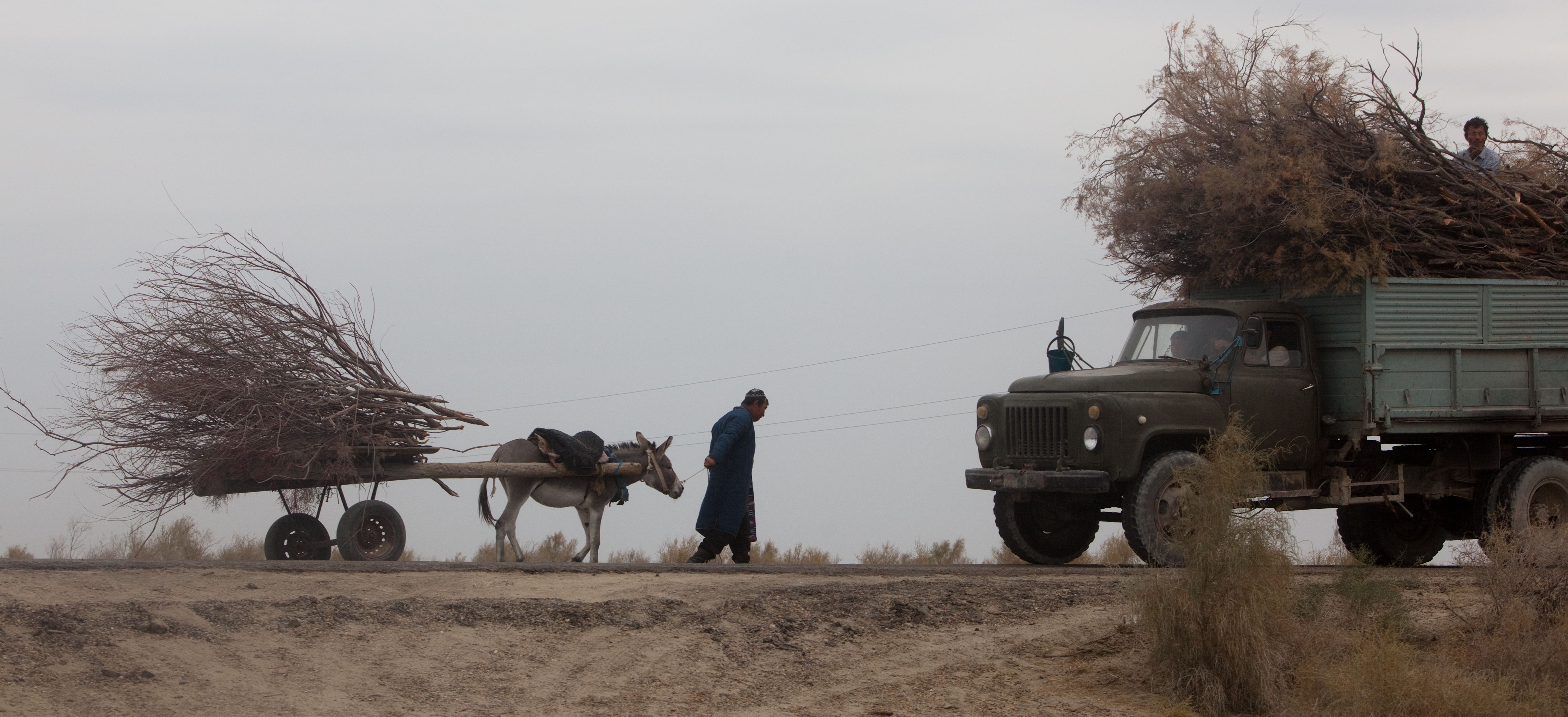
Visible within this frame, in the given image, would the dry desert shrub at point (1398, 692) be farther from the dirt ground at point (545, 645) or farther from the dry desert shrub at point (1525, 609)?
the dirt ground at point (545, 645)

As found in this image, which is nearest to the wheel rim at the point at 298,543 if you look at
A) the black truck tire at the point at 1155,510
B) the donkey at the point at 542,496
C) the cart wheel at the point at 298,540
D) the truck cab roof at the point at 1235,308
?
the cart wheel at the point at 298,540

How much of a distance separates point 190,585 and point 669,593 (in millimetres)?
3089

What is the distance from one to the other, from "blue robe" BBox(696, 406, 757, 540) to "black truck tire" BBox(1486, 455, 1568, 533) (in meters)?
6.76

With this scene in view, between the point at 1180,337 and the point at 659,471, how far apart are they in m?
5.30

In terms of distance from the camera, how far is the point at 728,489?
12242mm

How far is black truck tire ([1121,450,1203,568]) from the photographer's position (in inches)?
429

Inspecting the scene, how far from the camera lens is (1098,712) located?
7.44m

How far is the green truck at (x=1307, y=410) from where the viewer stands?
36.9 feet

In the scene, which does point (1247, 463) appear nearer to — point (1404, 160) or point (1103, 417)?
point (1103, 417)

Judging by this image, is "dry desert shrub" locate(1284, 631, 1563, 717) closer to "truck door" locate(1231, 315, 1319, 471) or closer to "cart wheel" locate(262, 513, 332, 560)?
"truck door" locate(1231, 315, 1319, 471)

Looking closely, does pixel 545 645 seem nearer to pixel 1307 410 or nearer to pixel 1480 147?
pixel 1307 410

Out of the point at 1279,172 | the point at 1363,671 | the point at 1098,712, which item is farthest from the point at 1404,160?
the point at 1098,712

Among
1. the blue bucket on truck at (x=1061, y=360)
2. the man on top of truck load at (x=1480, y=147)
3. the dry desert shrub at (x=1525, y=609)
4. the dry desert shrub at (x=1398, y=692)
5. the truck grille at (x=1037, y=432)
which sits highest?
the man on top of truck load at (x=1480, y=147)

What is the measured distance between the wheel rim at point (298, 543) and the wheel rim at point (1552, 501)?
37.3 ft
